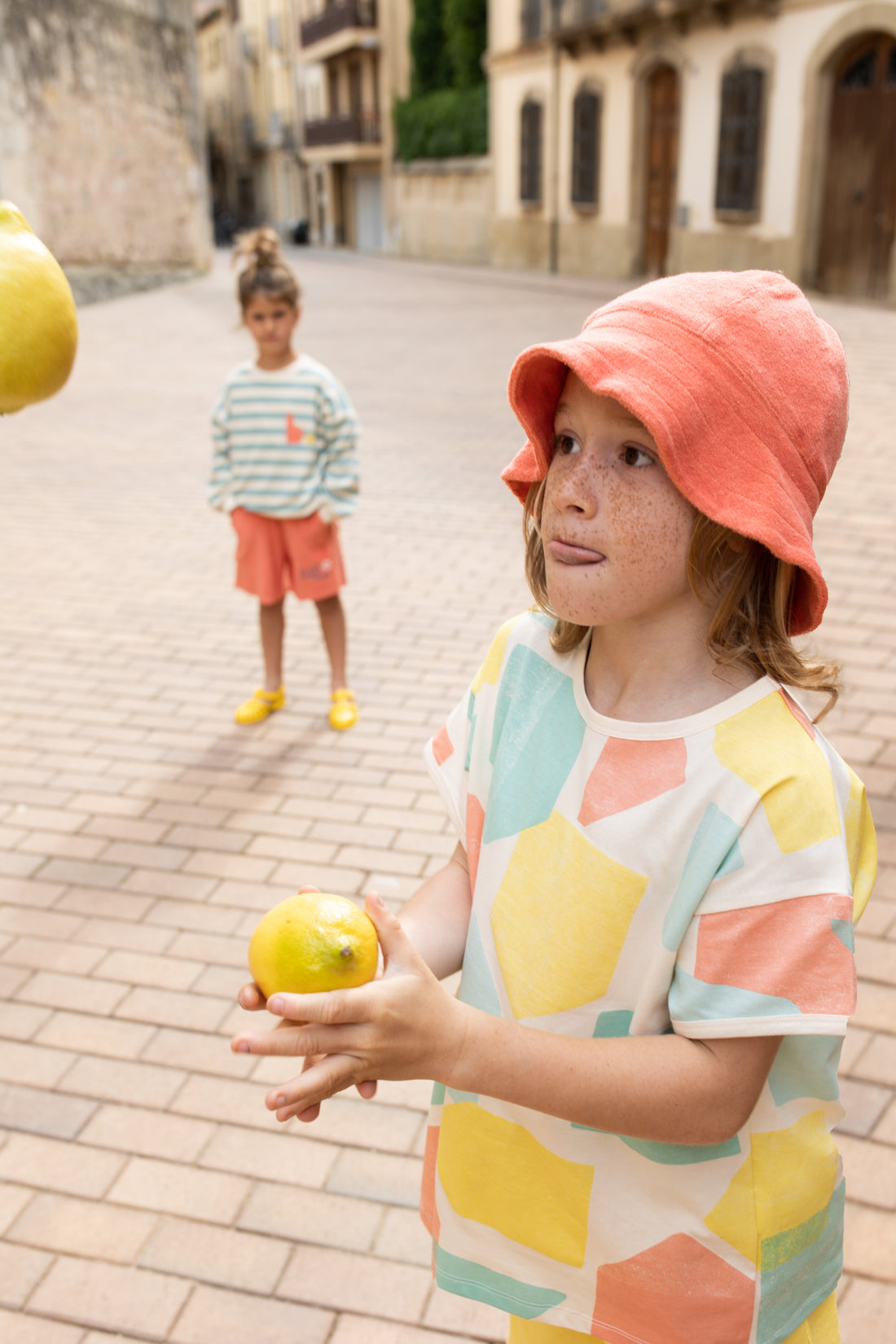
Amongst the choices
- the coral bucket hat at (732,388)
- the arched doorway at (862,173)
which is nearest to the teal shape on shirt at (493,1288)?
the coral bucket hat at (732,388)

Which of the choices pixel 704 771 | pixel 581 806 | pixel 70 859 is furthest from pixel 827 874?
pixel 70 859

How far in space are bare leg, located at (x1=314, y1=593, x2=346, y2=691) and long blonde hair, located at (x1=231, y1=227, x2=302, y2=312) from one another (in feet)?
3.66

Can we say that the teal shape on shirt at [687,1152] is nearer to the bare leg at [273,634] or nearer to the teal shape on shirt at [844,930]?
the teal shape on shirt at [844,930]

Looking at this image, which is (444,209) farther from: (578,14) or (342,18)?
(342,18)

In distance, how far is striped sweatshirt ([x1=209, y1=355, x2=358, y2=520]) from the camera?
4.11 meters

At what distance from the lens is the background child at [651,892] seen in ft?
3.44

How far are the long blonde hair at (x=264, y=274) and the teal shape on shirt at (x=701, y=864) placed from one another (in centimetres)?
329

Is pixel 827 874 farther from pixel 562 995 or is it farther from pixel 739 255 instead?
pixel 739 255

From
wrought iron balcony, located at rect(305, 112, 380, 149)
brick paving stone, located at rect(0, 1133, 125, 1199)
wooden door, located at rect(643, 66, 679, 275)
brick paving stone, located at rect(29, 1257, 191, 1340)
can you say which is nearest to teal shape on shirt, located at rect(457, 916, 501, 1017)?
brick paving stone, located at rect(29, 1257, 191, 1340)

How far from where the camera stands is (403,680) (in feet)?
15.6

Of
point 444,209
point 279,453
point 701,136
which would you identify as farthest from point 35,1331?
point 444,209

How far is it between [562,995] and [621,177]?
68.1ft

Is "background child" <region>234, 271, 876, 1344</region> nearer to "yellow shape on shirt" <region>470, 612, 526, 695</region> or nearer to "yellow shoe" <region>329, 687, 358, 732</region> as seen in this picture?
"yellow shape on shirt" <region>470, 612, 526, 695</region>

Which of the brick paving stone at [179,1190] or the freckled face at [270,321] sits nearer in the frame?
the brick paving stone at [179,1190]
